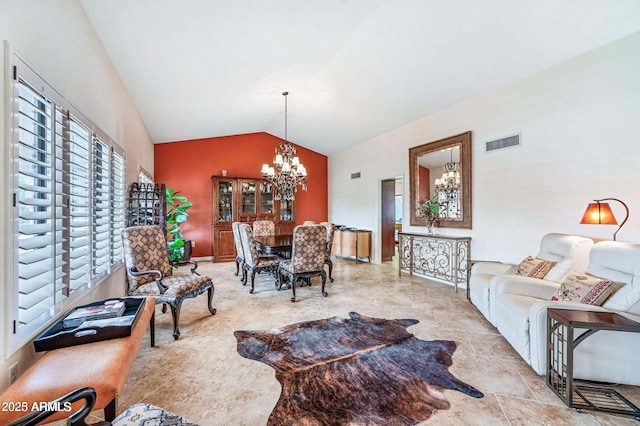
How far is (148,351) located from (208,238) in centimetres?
465

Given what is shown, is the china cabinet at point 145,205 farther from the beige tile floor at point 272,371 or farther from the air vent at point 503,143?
the air vent at point 503,143

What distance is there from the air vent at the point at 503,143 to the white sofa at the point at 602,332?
74.5 inches

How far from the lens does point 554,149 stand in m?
3.31

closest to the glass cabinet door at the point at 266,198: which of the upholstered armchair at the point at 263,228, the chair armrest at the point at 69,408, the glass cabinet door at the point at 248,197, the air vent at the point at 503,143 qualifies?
Result: the glass cabinet door at the point at 248,197

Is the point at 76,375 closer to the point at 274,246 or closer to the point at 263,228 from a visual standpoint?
the point at 274,246

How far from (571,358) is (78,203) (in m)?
3.70

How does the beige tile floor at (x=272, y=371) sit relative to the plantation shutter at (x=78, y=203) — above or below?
below

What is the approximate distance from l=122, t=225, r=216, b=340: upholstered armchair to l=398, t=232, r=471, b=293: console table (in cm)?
367

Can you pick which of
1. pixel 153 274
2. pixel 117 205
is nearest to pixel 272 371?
pixel 153 274

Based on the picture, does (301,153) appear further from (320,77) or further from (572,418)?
(572,418)

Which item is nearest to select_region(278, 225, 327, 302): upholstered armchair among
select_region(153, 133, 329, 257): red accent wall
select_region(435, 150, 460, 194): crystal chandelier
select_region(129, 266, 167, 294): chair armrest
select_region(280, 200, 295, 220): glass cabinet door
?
select_region(129, 266, 167, 294): chair armrest

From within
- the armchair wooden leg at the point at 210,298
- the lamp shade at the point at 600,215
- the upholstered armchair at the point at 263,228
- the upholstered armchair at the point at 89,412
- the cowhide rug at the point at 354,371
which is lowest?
the cowhide rug at the point at 354,371

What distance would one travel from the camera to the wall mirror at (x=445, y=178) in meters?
4.38

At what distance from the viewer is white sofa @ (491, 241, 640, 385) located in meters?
1.87
